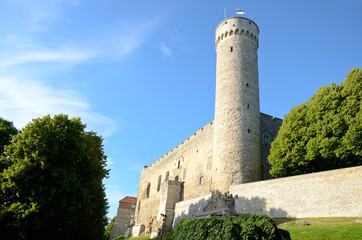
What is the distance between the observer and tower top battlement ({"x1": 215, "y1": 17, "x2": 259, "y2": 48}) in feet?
102

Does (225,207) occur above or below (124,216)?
below

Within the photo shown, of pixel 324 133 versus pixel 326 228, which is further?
pixel 324 133

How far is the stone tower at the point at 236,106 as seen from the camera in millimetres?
25969

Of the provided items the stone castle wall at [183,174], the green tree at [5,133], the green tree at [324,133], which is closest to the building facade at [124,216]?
the stone castle wall at [183,174]

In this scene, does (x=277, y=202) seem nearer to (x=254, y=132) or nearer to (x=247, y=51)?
(x=254, y=132)

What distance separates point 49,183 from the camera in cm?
1788

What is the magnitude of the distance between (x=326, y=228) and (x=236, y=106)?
15091mm

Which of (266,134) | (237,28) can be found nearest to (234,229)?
(266,134)

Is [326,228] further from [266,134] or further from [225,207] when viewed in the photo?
[266,134]

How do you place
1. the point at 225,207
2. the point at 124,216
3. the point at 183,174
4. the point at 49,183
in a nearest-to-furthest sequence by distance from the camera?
the point at 49,183 → the point at 225,207 → the point at 183,174 → the point at 124,216

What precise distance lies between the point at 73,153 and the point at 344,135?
18.8m

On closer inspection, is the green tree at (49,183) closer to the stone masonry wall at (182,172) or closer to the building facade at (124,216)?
the stone masonry wall at (182,172)

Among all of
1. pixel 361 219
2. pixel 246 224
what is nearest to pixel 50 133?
pixel 246 224

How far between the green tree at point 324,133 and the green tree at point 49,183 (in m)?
15.2
